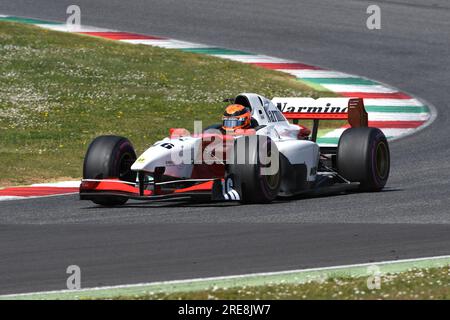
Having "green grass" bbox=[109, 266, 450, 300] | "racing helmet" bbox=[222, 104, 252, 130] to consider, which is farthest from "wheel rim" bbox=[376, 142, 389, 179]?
"green grass" bbox=[109, 266, 450, 300]

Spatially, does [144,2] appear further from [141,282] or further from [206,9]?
[141,282]

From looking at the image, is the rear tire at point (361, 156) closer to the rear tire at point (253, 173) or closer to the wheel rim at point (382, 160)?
the wheel rim at point (382, 160)

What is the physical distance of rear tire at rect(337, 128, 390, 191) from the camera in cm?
1578

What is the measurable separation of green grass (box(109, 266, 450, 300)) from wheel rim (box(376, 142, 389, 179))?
646 cm

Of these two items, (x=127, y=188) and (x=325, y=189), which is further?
(x=325, y=189)

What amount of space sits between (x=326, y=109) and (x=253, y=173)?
288 cm

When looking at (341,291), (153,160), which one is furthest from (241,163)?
(341,291)

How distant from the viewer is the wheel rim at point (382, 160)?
16109 millimetres

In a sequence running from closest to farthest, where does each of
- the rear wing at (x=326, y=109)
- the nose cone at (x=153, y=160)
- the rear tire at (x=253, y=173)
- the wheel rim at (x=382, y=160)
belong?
the rear tire at (x=253, y=173), the nose cone at (x=153, y=160), the wheel rim at (x=382, y=160), the rear wing at (x=326, y=109)

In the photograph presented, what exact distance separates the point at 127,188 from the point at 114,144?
663 millimetres

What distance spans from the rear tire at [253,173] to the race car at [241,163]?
0.01 m

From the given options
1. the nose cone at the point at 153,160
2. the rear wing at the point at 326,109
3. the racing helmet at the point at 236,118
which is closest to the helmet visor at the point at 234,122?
the racing helmet at the point at 236,118
